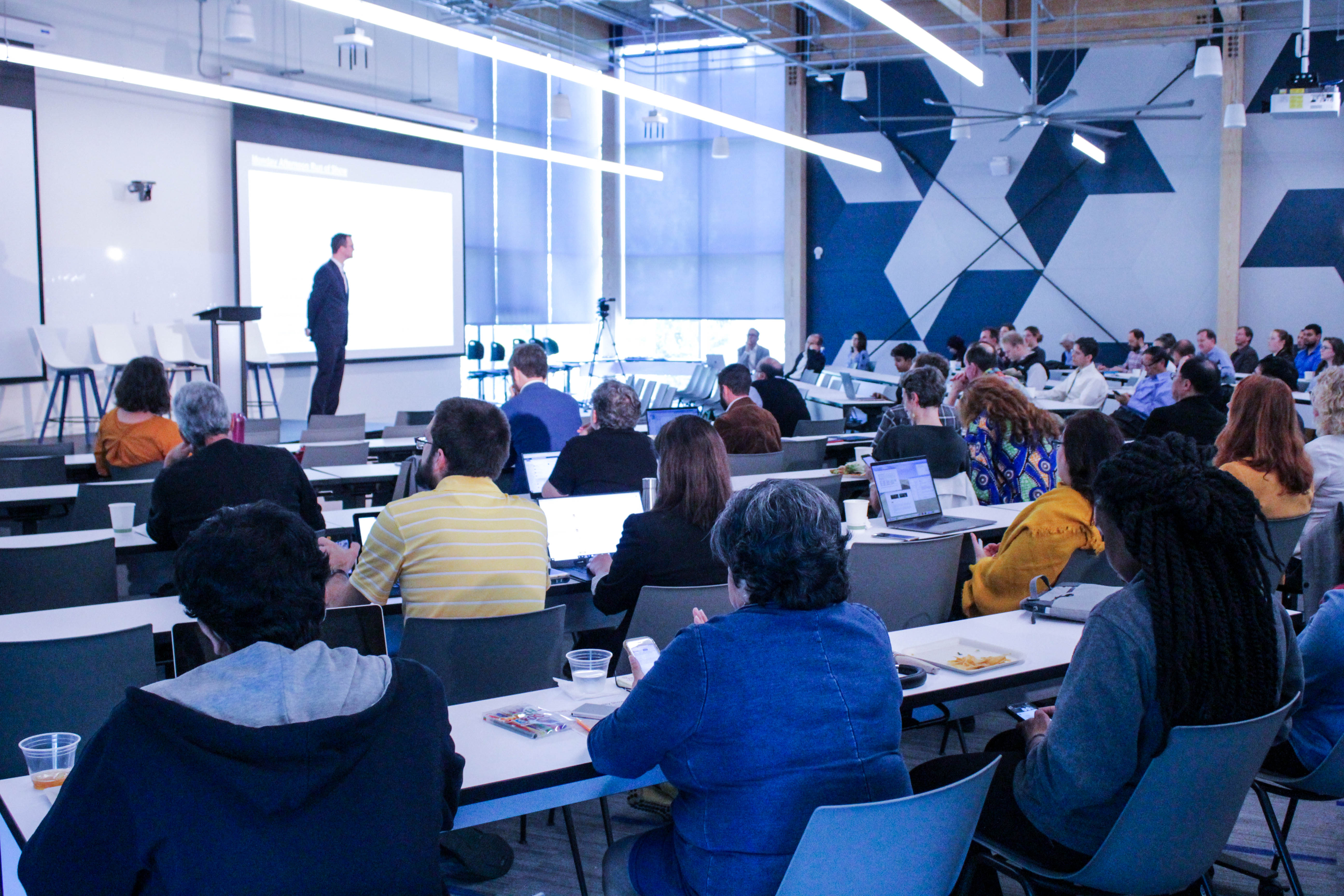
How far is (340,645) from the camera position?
2369mm

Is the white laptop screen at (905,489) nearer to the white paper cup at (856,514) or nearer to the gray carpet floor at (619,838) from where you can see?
the white paper cup at (856,514)

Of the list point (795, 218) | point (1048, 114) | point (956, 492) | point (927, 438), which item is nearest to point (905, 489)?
point (927, 438)

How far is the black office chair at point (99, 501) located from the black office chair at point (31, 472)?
80cm

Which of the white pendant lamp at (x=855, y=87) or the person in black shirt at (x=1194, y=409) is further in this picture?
the white pendant lamp at (x=855, y=87)

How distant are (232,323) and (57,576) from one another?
7.48 m

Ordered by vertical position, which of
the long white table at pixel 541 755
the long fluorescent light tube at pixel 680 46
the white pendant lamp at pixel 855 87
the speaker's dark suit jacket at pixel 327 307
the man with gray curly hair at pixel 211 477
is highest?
the long fluorescent light tube at pixel 680 46

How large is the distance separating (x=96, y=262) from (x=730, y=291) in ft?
30.4

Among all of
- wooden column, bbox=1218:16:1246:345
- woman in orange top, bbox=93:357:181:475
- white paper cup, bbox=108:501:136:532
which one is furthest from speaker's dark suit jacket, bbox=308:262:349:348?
wooden column, bbox=1218:16:1246:345

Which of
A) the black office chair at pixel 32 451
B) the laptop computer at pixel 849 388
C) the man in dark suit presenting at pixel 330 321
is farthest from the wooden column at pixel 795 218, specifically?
the black office chair at pixel 32 451

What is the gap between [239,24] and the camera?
29.7ft

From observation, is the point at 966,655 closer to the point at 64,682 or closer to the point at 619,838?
the point at 619,838

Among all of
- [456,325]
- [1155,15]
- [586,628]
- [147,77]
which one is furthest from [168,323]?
[1155,15]

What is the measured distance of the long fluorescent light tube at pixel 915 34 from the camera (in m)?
6.16

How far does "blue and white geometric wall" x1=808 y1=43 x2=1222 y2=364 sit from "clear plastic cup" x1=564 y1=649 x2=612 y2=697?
13550mm
